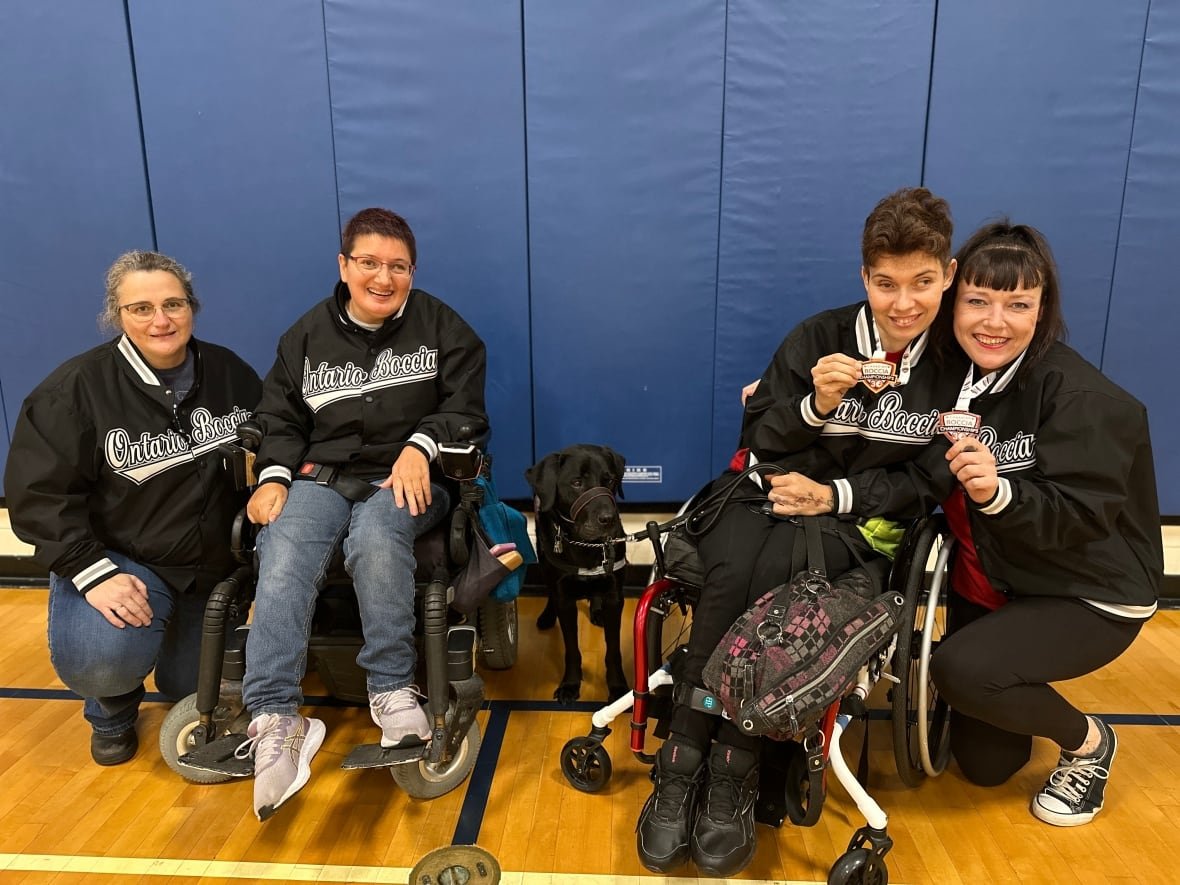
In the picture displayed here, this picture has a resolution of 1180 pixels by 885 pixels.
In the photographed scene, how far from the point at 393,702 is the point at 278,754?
0.28 meters

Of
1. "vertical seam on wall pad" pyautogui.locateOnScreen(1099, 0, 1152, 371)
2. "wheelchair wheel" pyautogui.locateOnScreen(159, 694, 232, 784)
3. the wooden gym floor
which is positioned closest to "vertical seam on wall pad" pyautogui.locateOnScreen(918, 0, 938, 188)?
"vertical seam on wall pad" pyautogui.locateOnScreen(1099, 0, 1152, 371)

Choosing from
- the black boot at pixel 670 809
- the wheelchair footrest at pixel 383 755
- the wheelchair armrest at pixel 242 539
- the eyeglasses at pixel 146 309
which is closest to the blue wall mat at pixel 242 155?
the eyeglasses at pixel 146 309

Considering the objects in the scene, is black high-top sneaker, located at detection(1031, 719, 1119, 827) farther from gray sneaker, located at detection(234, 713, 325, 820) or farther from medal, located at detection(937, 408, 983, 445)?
gray sneaker, located at detection(234, 713, 325, 820)

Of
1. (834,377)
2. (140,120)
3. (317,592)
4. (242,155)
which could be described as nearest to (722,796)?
(834,377)

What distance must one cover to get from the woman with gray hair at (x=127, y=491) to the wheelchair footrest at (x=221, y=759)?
0.44 metres

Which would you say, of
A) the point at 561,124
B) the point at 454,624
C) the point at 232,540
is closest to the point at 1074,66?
the point at 561,124

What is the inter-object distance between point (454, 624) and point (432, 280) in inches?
56.3

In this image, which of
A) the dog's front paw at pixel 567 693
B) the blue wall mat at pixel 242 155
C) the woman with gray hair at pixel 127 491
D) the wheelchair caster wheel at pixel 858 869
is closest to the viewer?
the wheelchair caster wheel at pixel 858 869

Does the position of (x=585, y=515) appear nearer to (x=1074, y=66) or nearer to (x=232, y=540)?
(x=232, y=540)

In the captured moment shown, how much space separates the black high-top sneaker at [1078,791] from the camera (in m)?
1.86

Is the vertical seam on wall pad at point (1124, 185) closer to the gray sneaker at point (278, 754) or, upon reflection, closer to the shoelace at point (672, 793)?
the shoelace at point (672, 793)

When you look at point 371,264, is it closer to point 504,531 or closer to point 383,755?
point 504,531

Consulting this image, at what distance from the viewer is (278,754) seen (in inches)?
68.1

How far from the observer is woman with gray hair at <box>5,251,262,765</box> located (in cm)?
194
